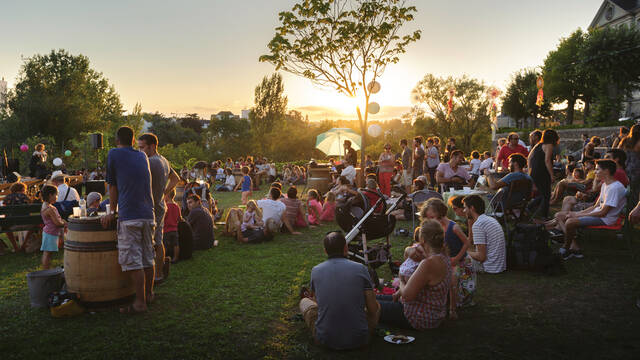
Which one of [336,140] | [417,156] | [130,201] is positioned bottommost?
[130,201]

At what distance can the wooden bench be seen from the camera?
7723 mm

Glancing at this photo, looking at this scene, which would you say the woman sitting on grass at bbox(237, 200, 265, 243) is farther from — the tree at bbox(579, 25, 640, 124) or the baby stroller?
the tree at bbox(579, 25, 640, 124)

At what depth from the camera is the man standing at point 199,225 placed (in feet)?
26.3

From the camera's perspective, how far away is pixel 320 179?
15969 millimetres

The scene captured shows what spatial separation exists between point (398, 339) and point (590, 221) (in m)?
4.44

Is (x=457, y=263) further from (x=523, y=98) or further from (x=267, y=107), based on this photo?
(x=523, y=98)

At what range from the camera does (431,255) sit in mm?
3889

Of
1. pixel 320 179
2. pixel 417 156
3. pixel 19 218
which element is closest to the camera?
pixel 19 218

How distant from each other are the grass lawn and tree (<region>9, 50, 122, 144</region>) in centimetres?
3949

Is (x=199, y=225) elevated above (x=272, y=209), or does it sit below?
below

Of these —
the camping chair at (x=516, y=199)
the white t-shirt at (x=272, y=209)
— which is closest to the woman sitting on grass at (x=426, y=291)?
the camping chair at (x=516, y=199)

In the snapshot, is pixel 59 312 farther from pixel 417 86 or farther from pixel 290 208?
pixel 417 86

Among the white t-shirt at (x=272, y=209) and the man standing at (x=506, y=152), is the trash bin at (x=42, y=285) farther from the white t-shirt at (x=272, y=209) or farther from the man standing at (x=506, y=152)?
the man standing at (x=506, y=152)

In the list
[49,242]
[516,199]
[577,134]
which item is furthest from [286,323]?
[577,134]
